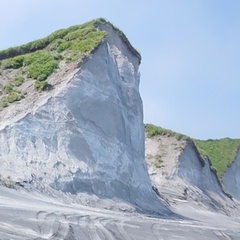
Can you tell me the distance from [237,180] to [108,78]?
4120 cm

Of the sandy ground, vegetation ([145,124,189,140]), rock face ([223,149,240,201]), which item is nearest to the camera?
the sandy ground

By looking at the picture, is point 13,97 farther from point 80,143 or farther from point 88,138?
point 88,138

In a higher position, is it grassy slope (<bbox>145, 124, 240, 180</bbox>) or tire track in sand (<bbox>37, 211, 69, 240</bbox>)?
grassy slope (<bbox>145, 124, 240, 180</bbox>)

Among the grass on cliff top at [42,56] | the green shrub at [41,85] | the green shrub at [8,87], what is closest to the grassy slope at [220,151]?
the grass on cliff top at [42,56]

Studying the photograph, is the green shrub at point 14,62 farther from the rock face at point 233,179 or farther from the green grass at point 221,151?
the rock face at point 233,179

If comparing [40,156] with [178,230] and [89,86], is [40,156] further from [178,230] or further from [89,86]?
[178,230]

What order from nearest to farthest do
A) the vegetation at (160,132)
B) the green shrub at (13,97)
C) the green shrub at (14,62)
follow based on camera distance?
the green shrub at (13,97) < the green shrub at (14,62) < the vegetation at (160,132)

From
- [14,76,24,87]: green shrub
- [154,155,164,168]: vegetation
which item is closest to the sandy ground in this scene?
[14,76,24,87]: green shrub

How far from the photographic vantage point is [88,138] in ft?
95.2

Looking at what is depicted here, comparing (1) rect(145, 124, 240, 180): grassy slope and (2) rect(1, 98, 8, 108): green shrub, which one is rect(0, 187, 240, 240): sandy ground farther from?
(1) rect(145, 124, 240, 180): grassy slope

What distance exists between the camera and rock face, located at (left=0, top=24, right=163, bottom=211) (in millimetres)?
25641

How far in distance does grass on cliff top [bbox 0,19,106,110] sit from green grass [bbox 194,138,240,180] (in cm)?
3537

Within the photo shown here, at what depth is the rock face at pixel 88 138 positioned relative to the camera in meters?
25.6

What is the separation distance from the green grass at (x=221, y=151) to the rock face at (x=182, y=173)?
11.7 meters
